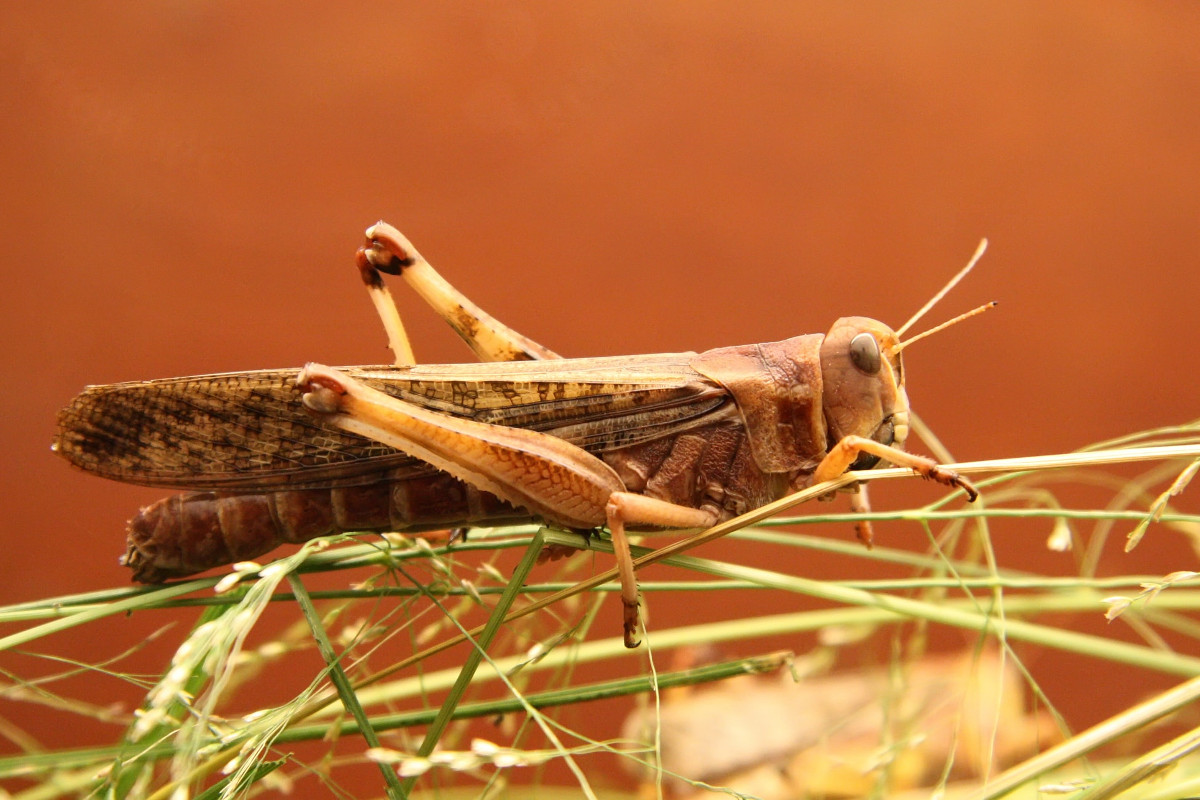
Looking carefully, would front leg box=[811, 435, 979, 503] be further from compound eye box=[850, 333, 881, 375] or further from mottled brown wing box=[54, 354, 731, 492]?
mottled brown wing box=[54, 354, 731, 492]

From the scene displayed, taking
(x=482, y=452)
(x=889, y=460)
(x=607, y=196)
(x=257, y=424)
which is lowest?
(x=889, y=460)

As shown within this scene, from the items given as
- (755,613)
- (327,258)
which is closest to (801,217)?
(755,613)

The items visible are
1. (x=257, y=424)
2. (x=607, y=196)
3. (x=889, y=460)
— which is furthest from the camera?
(x=607, y=196)

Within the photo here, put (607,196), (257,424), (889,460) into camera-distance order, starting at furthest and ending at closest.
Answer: (607,196), (257,424), (889,460)

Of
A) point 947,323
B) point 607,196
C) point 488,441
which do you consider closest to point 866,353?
point 947,323

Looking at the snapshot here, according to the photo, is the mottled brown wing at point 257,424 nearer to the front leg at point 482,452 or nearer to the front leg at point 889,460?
the front leg at point 482,452

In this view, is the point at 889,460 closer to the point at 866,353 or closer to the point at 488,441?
the point at 866,353

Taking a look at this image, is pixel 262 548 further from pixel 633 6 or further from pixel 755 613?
pixel 633 6
